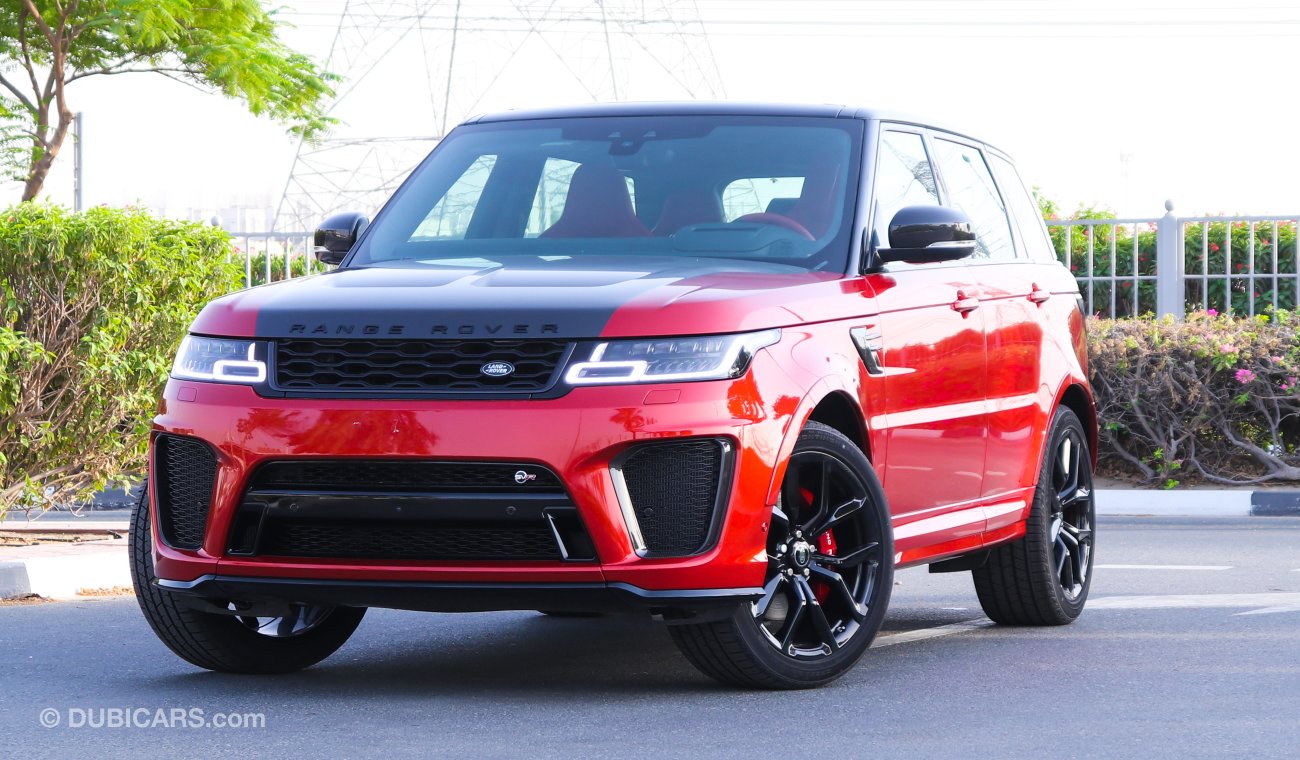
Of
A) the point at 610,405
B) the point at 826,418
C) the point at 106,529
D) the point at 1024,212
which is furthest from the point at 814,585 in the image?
the point at 106,529

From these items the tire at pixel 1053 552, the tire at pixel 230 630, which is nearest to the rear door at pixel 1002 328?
the tire at pixel 1053 552

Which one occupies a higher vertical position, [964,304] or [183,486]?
[964,304]

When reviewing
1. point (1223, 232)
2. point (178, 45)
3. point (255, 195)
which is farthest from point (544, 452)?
point (255, 195)

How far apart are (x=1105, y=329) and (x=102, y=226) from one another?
8.02 m

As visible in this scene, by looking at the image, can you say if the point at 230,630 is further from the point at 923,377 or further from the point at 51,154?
the point at 51,154

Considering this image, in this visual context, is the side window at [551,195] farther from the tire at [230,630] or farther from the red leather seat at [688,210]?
the tire at [230,630]

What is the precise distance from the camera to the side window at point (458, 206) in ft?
21.4

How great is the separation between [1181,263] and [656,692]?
1276 centimetres

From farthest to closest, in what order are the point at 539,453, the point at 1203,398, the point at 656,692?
the point at 1203,398 < the point at 656,692 < the point at 539,453

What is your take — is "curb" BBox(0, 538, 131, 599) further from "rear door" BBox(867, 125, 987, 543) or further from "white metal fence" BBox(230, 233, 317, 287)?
"white metal fence" BBox(230, 233, 317, 287)

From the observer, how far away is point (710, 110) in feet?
21.7

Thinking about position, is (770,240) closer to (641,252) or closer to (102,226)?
(641,252)

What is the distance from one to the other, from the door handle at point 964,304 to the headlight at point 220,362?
93.2 inches

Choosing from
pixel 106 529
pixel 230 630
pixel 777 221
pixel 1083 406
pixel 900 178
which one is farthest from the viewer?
pixel 106 529
